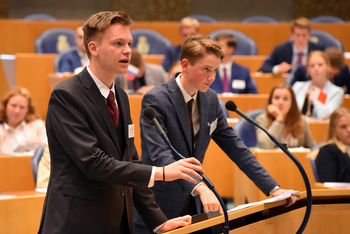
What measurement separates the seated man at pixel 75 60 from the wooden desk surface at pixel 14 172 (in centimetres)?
224

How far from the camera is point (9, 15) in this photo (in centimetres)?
878

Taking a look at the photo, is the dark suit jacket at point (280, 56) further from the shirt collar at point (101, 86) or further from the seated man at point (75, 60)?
the shirt collar at point (101, 86)

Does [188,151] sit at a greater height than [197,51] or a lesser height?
lesser

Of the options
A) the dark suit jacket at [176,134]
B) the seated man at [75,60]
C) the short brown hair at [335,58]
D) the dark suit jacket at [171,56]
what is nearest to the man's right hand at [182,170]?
the dark suit jacket at [176,134]

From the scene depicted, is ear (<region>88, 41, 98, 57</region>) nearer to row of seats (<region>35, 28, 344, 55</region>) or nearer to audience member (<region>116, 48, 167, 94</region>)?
audience member (<region>116, 48, 167, 94</region>)

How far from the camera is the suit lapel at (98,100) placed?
1443mm

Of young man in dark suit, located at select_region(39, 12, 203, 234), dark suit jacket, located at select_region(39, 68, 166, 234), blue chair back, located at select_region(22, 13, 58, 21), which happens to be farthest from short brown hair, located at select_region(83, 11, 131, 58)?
blue chair back, located at select_region(22, 13, 58, 21)

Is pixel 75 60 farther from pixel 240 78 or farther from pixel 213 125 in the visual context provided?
pixel 213 125

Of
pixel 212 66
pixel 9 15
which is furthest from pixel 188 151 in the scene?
pixel 9 15

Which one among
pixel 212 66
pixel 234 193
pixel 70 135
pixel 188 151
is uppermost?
pixel 212 66

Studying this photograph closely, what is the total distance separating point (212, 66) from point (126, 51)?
1.75 feet

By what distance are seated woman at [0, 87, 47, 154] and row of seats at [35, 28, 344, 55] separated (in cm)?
257

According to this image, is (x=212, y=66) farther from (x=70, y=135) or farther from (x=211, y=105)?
(x=70, y=135)

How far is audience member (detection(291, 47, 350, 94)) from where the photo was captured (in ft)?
16.8
